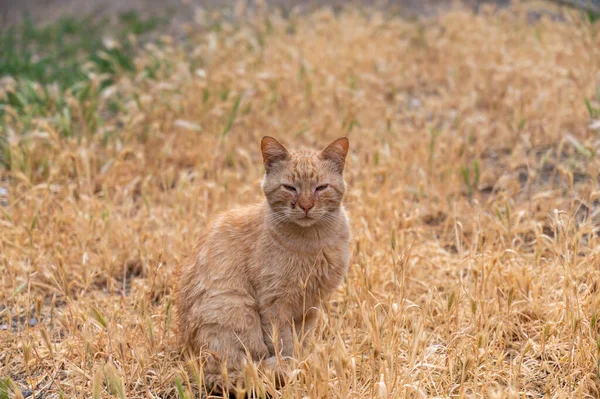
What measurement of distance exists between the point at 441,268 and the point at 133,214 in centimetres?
204

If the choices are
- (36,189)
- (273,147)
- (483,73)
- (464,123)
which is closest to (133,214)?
(36,189)

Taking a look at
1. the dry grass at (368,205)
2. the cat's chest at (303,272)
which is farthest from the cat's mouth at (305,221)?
the dry grass at (368,205)

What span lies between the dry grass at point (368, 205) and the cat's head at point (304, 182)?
38 centimetres

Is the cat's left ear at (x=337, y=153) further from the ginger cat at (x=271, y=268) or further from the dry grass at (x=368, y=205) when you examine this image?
the dry grass at (x=368, y=205)

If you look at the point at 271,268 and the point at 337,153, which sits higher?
the point at 337,153

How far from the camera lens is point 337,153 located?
9.43 feet

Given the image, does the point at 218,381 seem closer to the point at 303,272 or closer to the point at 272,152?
the point at 303,272

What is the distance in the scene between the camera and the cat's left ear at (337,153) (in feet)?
9.36

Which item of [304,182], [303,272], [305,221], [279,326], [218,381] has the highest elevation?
[304,182]

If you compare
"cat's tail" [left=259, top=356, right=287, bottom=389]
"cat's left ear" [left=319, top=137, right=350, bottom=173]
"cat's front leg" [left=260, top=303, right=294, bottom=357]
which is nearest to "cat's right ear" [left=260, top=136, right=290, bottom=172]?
"cat's left ear" [left=319, top=137, right=350, bottom=173]

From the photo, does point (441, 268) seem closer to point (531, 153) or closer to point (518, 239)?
point (518, 239)

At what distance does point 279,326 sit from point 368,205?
1.48m

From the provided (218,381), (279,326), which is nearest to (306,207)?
(279,326)

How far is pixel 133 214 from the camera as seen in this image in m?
4.43
